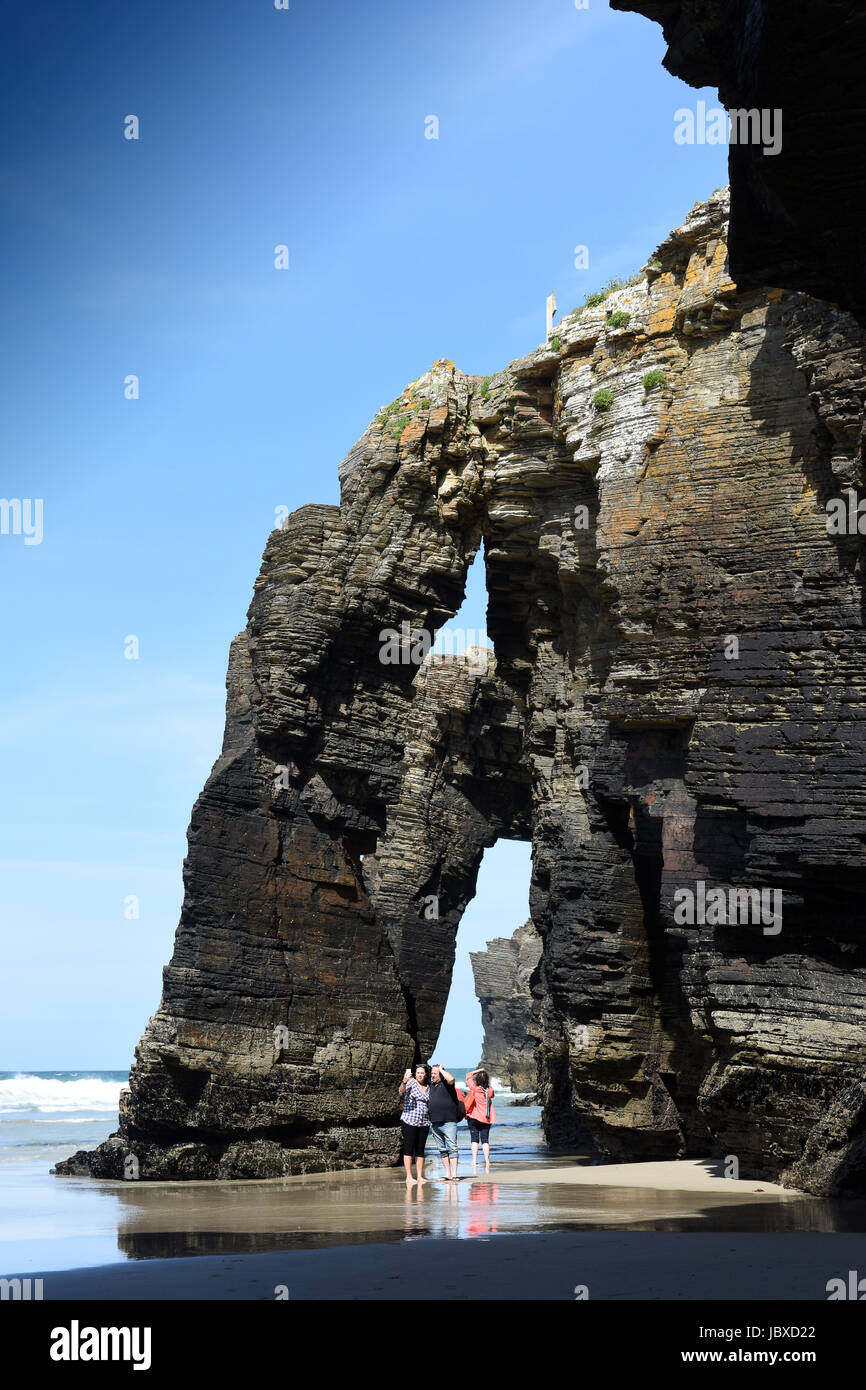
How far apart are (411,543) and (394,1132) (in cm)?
1262

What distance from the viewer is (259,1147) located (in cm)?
2484

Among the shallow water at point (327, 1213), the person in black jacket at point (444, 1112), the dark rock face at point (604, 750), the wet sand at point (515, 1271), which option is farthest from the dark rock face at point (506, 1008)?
the wet sand at point (515, 1271)

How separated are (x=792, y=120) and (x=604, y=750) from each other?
55.4 feet

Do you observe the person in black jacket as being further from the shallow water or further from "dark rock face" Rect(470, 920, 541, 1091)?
"dark rock face" Rect(470, 920, 541, 1091)

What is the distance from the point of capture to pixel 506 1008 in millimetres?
80188

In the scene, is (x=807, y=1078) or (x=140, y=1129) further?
(x=140, y=1129)

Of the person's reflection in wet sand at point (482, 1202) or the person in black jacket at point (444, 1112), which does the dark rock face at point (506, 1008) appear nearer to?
the person in black jacket at point (444, 1112)

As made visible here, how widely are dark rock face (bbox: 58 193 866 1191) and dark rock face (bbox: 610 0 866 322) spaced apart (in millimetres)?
9145

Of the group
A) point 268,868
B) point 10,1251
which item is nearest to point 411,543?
point 268,868

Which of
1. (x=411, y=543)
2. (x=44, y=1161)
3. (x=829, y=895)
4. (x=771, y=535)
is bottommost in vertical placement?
(x=44, y=1161)

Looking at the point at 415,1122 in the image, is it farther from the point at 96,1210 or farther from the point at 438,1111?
the point at 96,1210

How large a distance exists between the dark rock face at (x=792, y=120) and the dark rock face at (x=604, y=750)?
9145mm

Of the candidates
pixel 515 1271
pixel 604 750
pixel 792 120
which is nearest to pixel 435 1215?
pixel 515 1271
